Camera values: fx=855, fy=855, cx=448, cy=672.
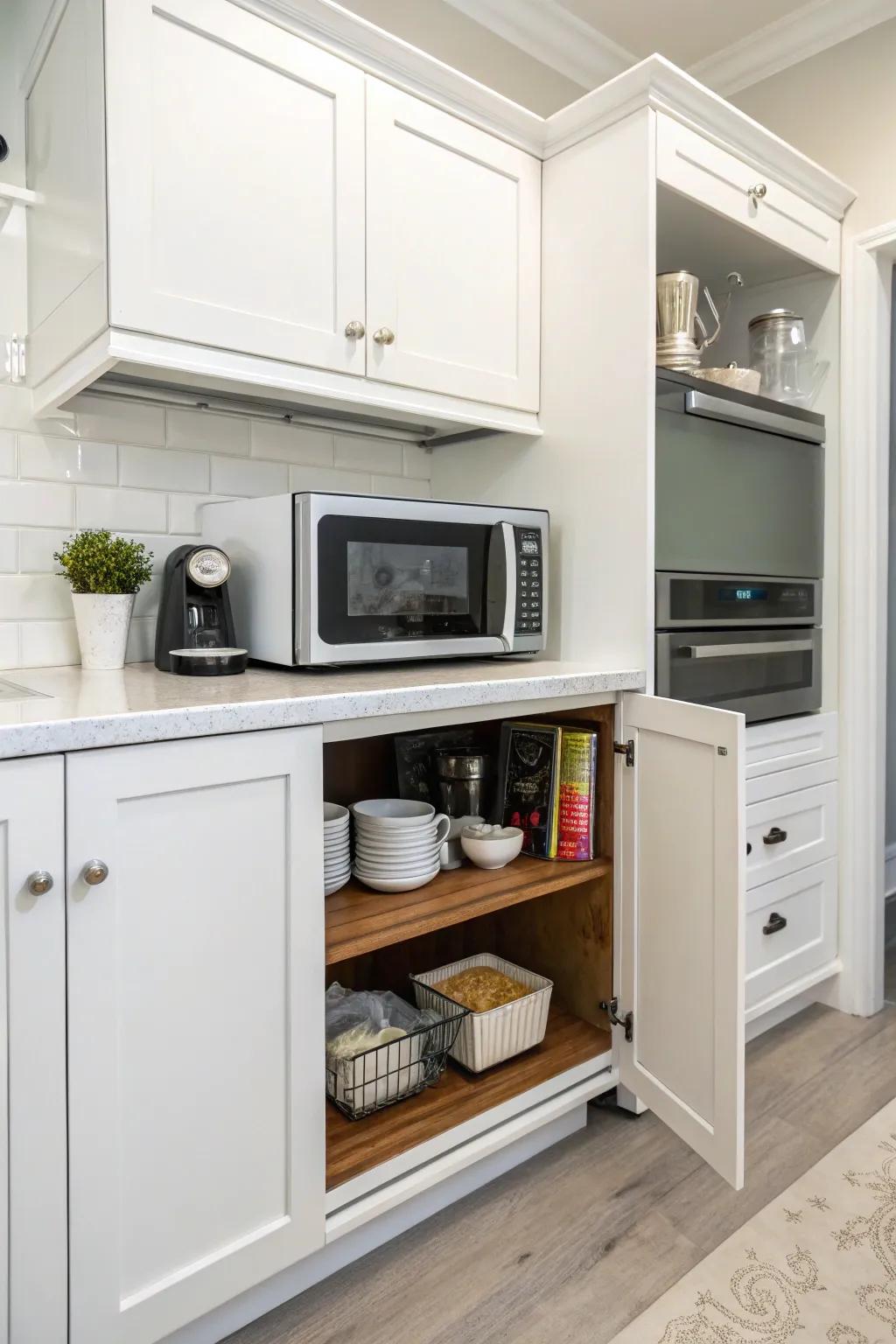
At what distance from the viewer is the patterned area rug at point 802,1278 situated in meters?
1.26

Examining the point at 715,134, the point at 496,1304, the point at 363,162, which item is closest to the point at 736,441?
the point at 715,134

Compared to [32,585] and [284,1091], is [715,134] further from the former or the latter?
[284,1091]

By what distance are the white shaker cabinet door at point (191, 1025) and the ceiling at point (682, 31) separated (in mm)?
2050

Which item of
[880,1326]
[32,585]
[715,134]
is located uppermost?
[715,134]

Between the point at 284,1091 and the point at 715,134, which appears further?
the point at 715,134

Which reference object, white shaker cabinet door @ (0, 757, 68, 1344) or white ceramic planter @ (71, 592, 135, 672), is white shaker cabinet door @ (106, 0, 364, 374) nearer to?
white ceramic planter @ (71, 592, 135, 672)

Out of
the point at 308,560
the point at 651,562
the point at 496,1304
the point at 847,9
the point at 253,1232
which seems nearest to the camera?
the point at 253,1232

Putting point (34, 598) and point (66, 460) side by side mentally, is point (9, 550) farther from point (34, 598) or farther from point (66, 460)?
point (66, 460)

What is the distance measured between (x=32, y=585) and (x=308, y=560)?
1.85 ft

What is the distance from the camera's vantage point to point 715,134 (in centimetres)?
179

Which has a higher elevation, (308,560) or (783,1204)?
(308,560)

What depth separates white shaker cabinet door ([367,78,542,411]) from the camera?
5.28ft

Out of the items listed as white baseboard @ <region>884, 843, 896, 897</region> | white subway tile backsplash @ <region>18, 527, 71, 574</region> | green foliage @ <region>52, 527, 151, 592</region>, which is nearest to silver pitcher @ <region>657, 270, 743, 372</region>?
green foliage @ <region>52, 527, 151, 592</region>

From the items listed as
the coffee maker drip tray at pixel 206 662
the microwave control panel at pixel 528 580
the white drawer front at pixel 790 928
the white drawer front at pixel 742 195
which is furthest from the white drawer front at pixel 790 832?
the white drawer front at pixel 742 195
